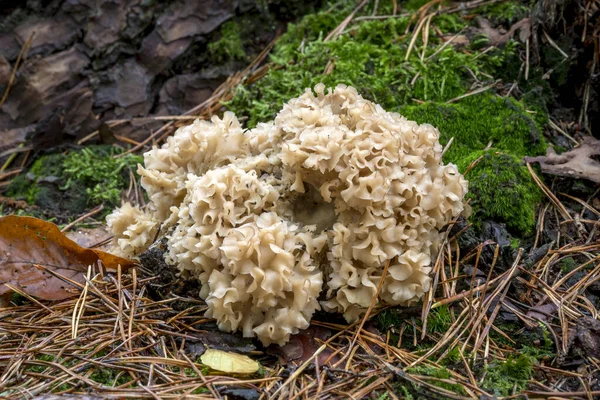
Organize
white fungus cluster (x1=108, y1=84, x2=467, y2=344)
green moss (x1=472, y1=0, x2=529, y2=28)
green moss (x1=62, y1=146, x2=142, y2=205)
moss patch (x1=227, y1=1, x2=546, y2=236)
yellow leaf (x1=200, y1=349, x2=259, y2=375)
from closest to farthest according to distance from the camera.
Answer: yellow leaf (x1=200, y1=349, x2=259, y2=375)
white fungus cluster (x1=108, y1=84, x2=467, y2=344)
moss patch (x1=227, y1=1, x2=546, y2=236)
green moss (x1=62, y1=146, x2=142, y2=205)
green moss (x1=472, y1=0, x2=529, y2=28)

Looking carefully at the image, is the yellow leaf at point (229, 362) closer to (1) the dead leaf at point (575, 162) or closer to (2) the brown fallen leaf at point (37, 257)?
(2) the brown fallen leaf at point (37, 257)

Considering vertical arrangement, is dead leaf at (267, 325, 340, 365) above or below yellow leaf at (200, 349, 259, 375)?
below

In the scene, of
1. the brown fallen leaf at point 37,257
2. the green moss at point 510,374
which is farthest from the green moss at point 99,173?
the green moss at point 510,374

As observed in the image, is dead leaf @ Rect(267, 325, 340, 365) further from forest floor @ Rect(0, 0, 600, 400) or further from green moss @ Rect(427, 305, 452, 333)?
green moss @ Rect(427, 305, 452, 333)

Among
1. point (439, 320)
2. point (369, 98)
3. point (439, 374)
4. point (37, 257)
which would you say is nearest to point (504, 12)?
point (369, 98)

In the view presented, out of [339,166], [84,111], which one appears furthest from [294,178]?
[84,111]

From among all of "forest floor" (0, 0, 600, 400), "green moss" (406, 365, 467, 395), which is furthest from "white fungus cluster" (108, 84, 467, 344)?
"green moss" (406, 365, 467, 395)
